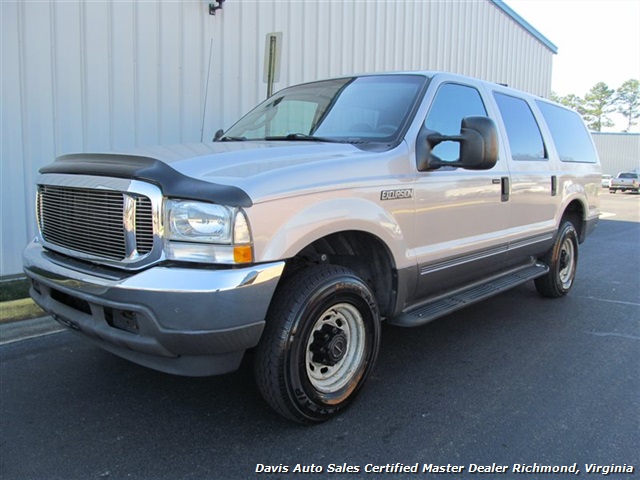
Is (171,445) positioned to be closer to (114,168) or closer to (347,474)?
(347,474)

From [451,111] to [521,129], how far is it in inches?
47.5

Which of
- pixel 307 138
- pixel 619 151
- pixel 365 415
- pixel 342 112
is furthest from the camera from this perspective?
pixel 619 151

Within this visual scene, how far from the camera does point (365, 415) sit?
3182mm

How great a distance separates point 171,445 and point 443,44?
12.5 meters

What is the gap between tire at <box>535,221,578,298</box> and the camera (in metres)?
5.67

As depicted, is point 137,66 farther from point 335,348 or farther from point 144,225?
point 335,348

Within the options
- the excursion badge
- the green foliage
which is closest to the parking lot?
the excursion badge

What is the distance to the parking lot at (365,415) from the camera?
8.84 ft

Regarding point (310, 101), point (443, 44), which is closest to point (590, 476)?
point (310, 101)

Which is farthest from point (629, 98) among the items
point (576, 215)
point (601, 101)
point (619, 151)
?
point (576, 215)

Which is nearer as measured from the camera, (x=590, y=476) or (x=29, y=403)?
(x=590, y=476)

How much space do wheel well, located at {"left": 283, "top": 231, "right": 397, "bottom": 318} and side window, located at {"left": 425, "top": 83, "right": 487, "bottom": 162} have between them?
31.6 inches

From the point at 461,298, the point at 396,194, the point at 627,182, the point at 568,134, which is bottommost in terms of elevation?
the point at 627,182

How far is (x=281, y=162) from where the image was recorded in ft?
9.61
